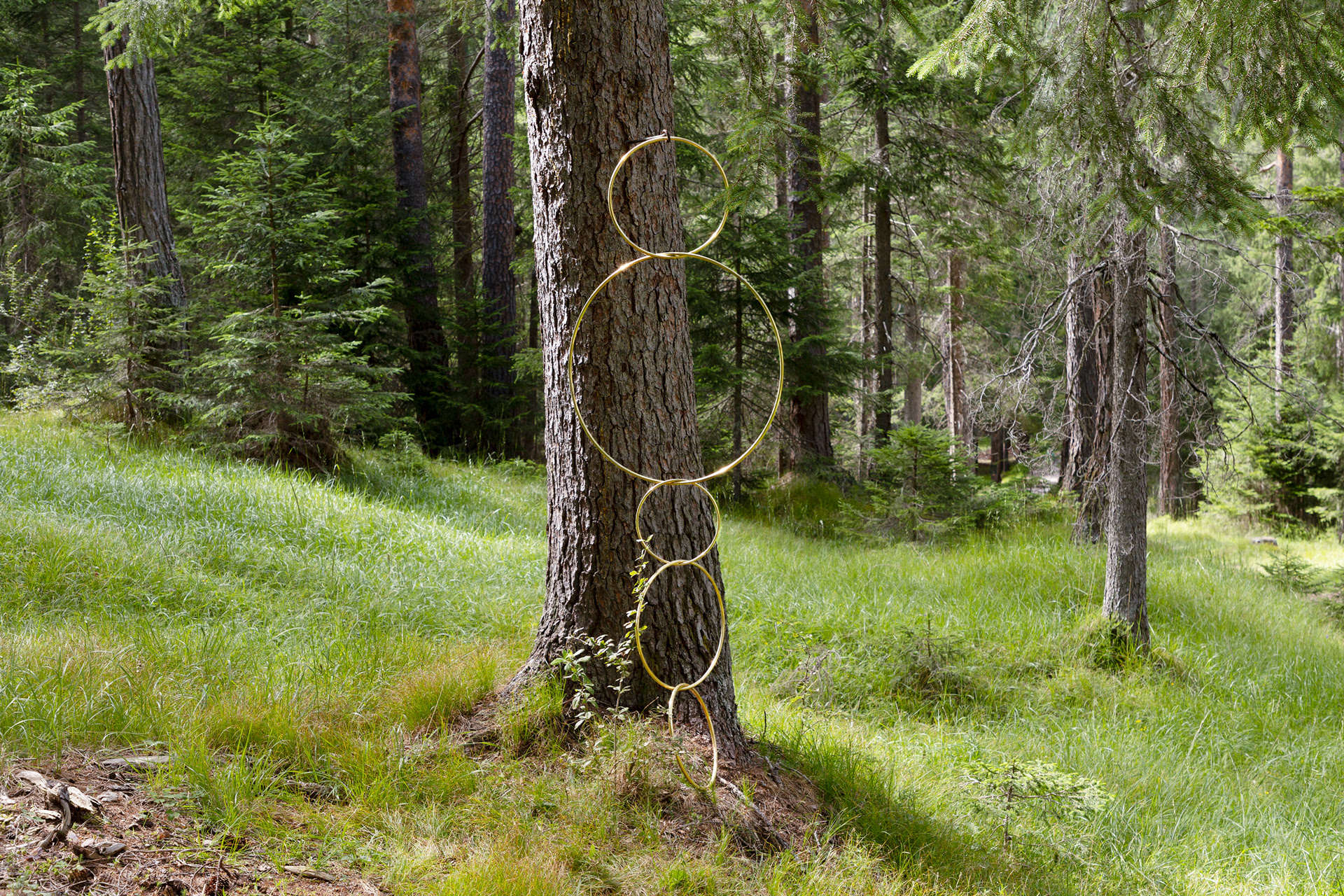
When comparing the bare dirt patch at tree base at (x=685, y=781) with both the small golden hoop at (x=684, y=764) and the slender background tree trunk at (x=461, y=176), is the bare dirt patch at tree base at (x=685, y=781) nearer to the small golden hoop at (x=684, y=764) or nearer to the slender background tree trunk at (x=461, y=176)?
the small golden hoop at (x=684, y=764)

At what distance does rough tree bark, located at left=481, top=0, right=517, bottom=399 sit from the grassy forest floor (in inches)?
160

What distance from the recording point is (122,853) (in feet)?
7.09

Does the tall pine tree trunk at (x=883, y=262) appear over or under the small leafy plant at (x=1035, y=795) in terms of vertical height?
over

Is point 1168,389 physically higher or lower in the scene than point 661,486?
higher

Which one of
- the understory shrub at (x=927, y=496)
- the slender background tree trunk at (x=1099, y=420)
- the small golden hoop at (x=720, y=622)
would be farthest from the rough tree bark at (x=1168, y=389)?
the small golden hoop at (x=720, y=622)

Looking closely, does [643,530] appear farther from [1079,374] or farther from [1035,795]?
[1079,374]

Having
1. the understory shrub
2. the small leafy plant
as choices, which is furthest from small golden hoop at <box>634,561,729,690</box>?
the understory shrub

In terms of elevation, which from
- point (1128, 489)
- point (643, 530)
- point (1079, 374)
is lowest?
point (1128, 489)

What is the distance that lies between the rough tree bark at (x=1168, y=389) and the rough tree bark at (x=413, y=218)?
8377 millimetres

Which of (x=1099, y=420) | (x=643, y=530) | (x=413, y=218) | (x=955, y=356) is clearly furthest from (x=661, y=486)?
(x=955, y=356)

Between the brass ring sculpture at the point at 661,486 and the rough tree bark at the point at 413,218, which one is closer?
the brass ring sculpture at the point at 661,486

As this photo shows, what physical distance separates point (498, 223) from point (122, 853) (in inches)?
392

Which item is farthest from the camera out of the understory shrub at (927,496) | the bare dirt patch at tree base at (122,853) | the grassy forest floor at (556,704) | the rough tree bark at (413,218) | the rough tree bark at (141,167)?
the rough tree bark at (413,218)

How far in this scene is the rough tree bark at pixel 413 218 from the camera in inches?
429
